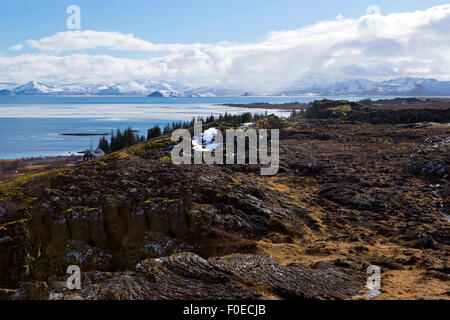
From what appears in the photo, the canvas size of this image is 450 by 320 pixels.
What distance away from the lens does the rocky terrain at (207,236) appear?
48.5ft

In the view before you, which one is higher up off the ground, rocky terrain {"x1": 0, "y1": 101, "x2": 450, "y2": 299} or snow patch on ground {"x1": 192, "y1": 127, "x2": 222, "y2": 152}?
snow patch on ground {"x1": 192, "y1": 127, "x2": 222, "y2": 152}

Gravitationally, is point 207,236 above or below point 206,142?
below

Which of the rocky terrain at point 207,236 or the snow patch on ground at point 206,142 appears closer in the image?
the rocky terrain at point 207,236

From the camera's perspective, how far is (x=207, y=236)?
827 inches

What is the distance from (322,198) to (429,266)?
15328mm

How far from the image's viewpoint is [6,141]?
12750 cm

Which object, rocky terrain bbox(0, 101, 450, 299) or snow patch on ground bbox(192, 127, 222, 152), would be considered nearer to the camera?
rocky terrain bbox(0, 101, 450, 299)

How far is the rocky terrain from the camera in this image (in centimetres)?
1477

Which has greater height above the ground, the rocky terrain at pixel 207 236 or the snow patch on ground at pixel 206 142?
the snow patch on ground at pixel 206 142

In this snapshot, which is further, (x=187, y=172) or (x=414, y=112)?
(x=414, y=112)

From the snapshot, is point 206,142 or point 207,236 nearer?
point 207,236

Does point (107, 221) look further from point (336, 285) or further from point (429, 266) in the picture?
point (429, 266)
